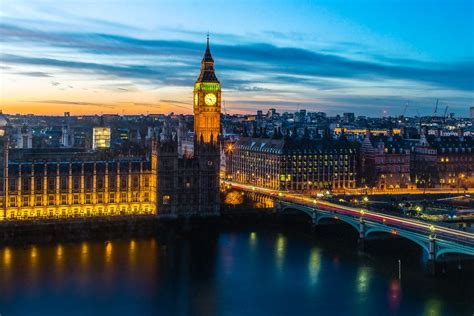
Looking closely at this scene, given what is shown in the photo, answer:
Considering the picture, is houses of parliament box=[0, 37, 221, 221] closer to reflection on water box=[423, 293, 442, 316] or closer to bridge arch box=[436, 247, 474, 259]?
bridge arch box=[436, 247, 474, 259]

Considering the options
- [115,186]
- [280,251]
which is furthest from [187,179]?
[280,251]

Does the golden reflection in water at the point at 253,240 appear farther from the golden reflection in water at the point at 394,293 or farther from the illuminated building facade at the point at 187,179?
the golden reflection in water at the point at 394,293

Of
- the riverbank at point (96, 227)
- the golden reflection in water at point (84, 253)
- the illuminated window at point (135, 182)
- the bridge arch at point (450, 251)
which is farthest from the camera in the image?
the illuminated window at point (135, 182)

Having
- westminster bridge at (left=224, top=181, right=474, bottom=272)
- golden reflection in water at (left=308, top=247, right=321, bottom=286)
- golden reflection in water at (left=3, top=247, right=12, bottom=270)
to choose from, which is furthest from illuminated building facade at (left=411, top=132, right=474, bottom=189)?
golden reflection in water at (left=3, top=247, right=12, bottom=270)

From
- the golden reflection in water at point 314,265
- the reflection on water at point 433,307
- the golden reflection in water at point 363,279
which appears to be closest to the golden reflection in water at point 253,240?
the golden reflection in water at point 314,265

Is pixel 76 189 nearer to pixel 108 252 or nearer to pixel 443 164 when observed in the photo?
pixel 108 252

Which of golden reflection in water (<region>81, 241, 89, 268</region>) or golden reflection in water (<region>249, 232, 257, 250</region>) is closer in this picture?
golden reflection in water (<region>81, 241, 89, 268</region>)

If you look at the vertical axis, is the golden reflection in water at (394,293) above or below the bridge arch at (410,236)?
below
